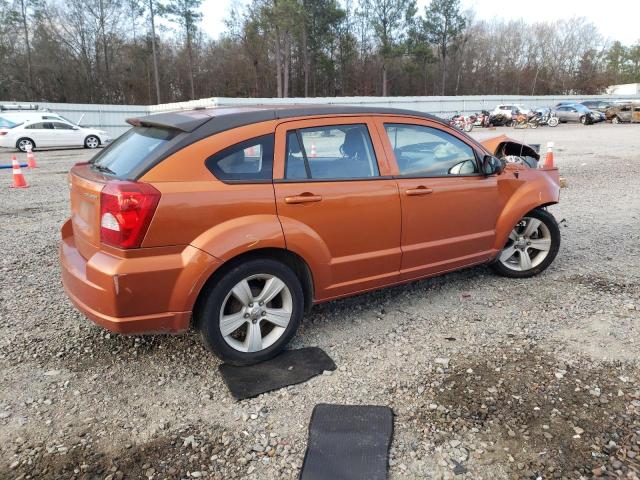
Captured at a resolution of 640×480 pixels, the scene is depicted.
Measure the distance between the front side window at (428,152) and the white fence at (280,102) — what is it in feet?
38.6

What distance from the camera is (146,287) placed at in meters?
2.99

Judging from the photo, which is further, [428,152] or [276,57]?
[276,57]

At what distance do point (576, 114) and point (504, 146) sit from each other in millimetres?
35063

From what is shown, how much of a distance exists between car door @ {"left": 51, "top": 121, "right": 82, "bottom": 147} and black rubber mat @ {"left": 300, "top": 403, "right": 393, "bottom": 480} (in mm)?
21945

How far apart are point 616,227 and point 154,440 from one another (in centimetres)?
677

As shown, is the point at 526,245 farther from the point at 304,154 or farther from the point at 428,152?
the point at 304,154

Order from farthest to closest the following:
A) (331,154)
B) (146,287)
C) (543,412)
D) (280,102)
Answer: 1. (280,102)
2. (331,154)
3. (146,287)
4. (543,412)

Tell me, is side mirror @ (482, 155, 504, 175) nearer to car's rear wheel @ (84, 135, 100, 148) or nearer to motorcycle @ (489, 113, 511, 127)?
car's rear wheel @ (84, 135, 100, 148)

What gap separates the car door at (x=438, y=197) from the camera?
13.0ft

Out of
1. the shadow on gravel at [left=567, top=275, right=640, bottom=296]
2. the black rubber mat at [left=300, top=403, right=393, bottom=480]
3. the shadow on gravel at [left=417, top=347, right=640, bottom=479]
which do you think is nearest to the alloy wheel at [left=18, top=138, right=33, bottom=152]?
the shadow on gravel at [left=567, top=275, right=640, bottom=296]

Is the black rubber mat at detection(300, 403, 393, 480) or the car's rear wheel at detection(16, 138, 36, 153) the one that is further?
the car's rear wheel at detection(16, 138, 36, 153)

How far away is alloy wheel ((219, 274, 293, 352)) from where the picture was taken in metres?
3.30

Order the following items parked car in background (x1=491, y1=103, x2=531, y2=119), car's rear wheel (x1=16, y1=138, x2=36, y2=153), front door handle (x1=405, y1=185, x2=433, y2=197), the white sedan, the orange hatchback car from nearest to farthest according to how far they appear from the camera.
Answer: the orange hatchback car
front door handle (x1=405, y1=185, x2=433, y2=197)
the white sedan
car's rear wheel (x1=16, y1=138, x2=36, y2=153)
parked car in background (x1=491, y1=103, x2=531, y2=119)

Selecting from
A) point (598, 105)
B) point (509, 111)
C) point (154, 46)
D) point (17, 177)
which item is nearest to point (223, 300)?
point (17, 177)
